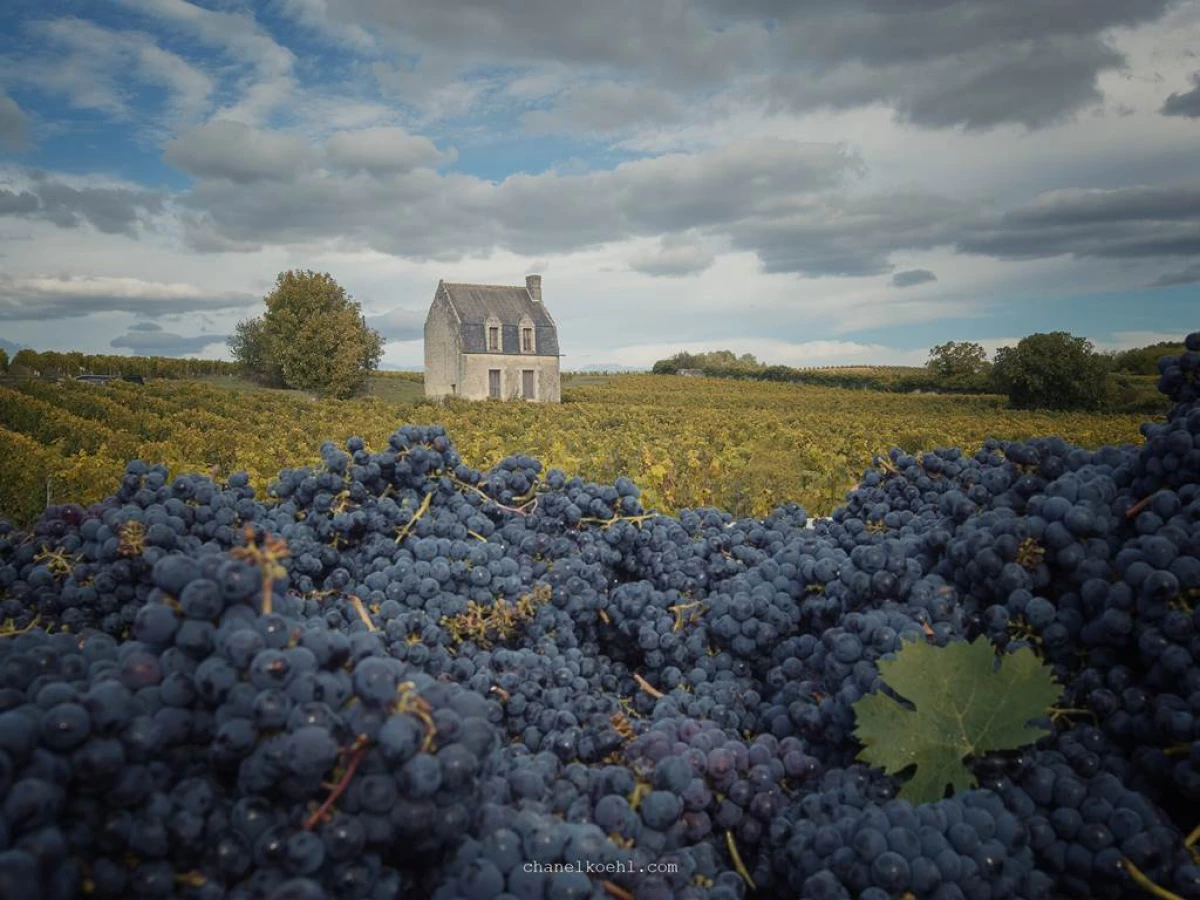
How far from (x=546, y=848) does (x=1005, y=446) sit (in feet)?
5.73

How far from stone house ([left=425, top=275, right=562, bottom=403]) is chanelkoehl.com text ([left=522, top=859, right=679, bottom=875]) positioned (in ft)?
123

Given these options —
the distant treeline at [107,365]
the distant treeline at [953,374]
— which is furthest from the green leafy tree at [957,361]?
the distant treeline at [107,365]

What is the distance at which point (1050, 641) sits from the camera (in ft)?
5.63

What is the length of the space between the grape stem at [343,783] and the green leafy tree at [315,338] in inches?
1617

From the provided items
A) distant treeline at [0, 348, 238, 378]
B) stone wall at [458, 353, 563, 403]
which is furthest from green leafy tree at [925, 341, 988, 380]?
distant treeline at [0, 348, 238, 378]

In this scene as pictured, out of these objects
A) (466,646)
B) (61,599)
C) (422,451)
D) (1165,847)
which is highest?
(422,451)

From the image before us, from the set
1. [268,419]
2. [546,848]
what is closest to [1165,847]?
[546,848]

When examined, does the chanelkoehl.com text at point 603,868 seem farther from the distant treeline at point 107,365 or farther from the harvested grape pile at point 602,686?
the distant treeline at point 107,365

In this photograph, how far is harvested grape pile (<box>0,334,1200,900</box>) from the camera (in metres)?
1.09

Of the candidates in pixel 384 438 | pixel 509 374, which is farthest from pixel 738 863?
pixel 509 374

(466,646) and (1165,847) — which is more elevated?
(466,646)

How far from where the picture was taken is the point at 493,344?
40.2 meters

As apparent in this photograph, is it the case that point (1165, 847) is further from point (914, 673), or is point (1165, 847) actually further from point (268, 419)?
point (268, 419)

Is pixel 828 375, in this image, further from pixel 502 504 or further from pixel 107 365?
pixel 502 504
